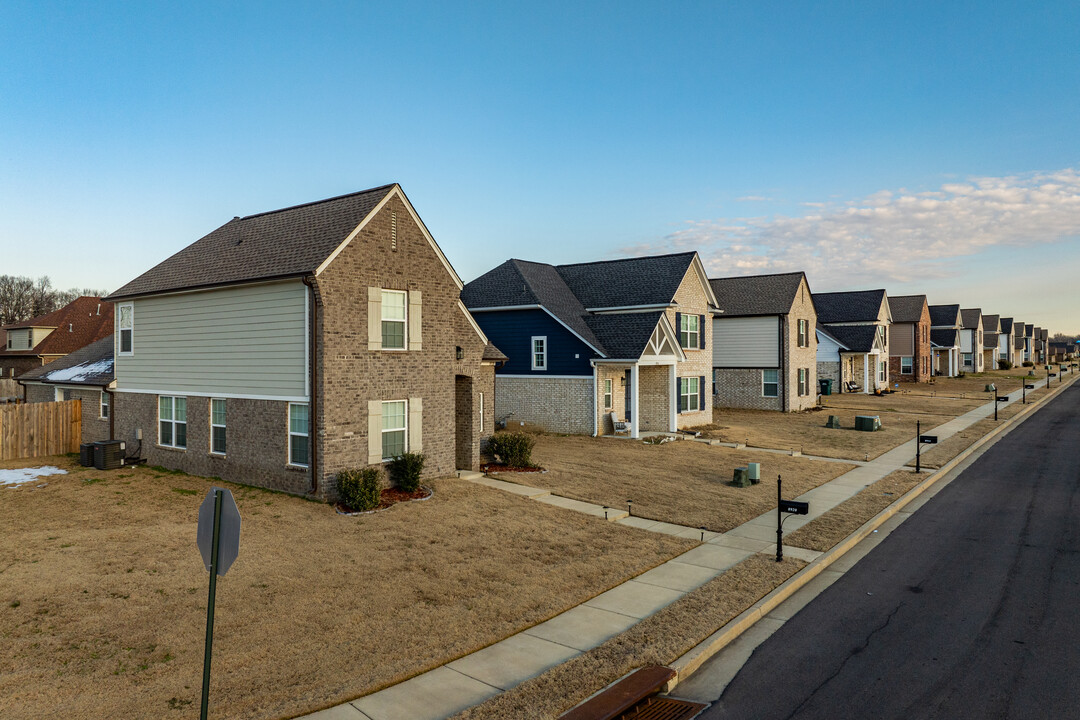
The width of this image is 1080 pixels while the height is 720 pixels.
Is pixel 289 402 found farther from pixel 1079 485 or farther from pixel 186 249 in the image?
pixel 1079 485

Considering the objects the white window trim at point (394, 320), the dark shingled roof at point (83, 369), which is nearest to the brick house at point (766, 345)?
the white window trim at point (394, 320)

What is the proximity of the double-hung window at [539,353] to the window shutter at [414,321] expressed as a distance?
13.5m

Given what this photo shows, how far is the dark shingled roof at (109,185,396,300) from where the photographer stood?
659 inches

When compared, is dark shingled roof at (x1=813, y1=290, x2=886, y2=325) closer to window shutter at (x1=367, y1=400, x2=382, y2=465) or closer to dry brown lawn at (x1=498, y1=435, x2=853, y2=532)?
dry brown lawn at (x1=498, y1=435, x2=853, y2=532)

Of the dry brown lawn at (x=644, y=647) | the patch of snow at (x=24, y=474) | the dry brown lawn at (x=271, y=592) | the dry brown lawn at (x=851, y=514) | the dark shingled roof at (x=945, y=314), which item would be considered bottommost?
the dry brown lawn at (x=851, y=514)

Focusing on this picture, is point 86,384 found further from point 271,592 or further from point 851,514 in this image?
point 851,514

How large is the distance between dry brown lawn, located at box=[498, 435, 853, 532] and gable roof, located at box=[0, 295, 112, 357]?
37.4 m

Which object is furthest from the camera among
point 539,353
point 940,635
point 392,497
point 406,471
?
point 539,353

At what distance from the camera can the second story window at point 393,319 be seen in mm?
17391

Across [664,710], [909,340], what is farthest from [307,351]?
[909,340]

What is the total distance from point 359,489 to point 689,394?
71.8 ft

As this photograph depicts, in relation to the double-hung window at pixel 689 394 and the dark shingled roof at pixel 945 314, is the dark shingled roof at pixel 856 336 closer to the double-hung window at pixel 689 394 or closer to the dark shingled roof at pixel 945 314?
the double-hung window at pixel 689 394

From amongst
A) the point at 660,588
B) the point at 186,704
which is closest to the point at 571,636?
the point at 660,588

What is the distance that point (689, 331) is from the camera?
33.9 metres
